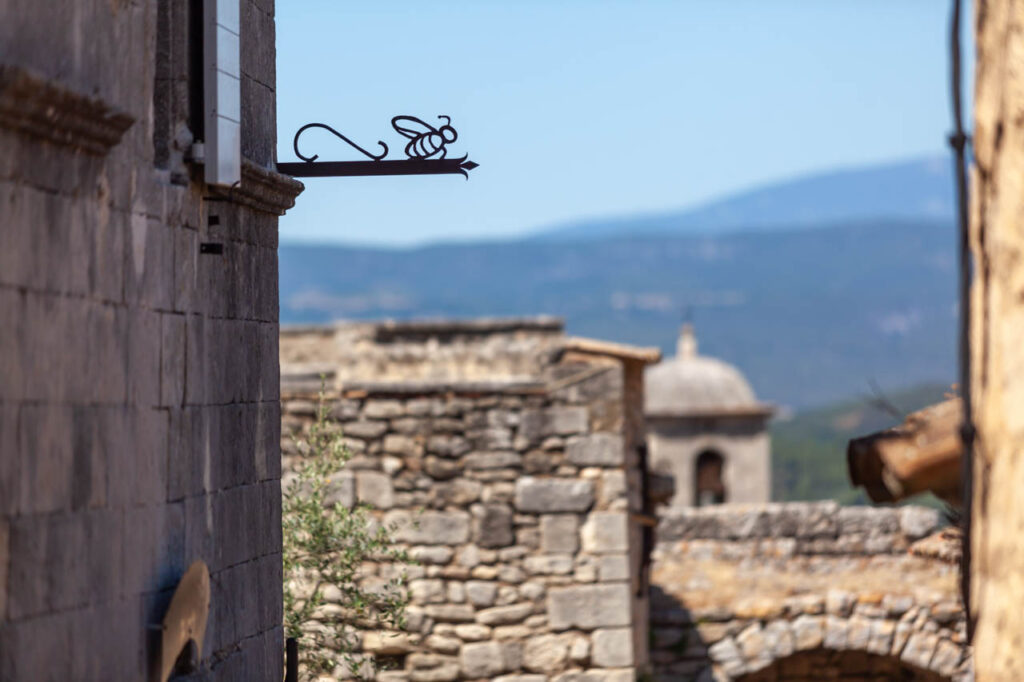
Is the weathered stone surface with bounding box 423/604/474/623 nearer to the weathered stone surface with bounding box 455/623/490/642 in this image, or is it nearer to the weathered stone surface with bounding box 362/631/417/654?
the weathered stone surface with bounding box 455/623/490/642

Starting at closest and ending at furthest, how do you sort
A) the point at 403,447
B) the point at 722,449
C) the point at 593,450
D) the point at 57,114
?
the point at 57,114
the point at 593,450
the point at 403,447
the point at 722,449

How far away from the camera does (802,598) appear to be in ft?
46.2

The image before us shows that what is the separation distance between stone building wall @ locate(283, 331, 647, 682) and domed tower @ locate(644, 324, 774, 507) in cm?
1651

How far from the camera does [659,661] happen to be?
1371cm

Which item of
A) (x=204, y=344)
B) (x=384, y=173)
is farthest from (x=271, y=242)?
(x=204, y=344)

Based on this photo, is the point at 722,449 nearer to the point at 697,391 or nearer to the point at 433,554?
the point at 697,391

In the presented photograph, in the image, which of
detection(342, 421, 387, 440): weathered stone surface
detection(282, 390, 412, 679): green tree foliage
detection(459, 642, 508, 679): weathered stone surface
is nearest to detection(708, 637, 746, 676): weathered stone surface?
detection(459, 642, 508, 679): weathered stone surface

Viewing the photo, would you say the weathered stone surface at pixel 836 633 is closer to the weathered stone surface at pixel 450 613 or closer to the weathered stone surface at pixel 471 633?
the weathered stone surface at pixel 471 633

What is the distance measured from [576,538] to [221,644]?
5805 mm

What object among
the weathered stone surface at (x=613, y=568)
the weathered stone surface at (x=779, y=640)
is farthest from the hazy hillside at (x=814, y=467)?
the weathered stone surface at (x=613, y=568)

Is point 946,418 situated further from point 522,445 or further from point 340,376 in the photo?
point 340,376

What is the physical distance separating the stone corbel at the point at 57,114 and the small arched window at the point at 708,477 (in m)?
24.1

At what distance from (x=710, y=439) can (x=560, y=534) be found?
17.8 meters

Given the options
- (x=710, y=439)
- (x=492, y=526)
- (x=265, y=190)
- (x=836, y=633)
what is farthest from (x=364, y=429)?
(x=710, y=439)
